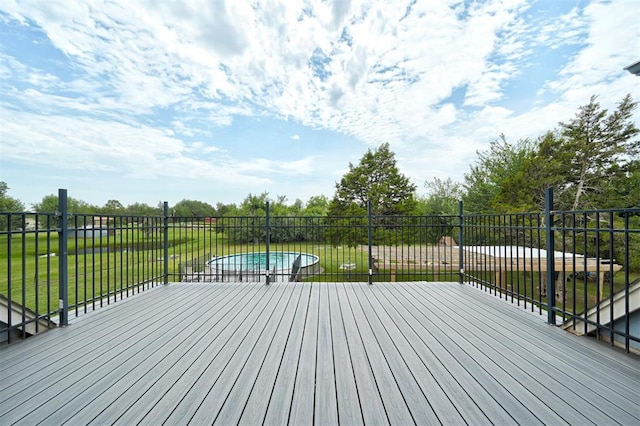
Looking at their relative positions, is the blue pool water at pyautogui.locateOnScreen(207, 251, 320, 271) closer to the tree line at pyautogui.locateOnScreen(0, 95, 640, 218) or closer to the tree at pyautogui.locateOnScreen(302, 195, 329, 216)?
the tree line at pyautogui.locateOnScreen(0, 95, 640, 218)

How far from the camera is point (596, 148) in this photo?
1234cm

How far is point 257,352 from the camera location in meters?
2.15

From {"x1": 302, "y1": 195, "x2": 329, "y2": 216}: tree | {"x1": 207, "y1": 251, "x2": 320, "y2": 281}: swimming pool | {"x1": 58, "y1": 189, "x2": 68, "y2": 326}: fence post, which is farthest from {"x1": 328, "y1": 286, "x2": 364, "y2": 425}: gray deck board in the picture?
{"x1": 302, "y1": 195, "x2": 329, "y2": 216}: tree

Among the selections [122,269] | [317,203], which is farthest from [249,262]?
[317,203]

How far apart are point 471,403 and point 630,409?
2.88 ft

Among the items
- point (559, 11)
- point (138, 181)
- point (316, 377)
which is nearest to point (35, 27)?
point (138, 181)

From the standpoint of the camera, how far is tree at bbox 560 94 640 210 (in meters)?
11.9

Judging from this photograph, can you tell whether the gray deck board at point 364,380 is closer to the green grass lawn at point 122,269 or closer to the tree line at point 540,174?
the green grass lawn at point 122,269

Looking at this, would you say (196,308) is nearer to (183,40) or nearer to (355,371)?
(355,371)

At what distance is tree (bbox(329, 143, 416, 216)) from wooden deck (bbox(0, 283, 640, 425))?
14302 mm

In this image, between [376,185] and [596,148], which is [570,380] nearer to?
[376,185]

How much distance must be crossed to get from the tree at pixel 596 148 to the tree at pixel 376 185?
26.8ft

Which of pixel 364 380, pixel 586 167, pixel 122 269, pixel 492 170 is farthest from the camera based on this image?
pixel 492 170

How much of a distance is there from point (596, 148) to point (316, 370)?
58.3 ft
